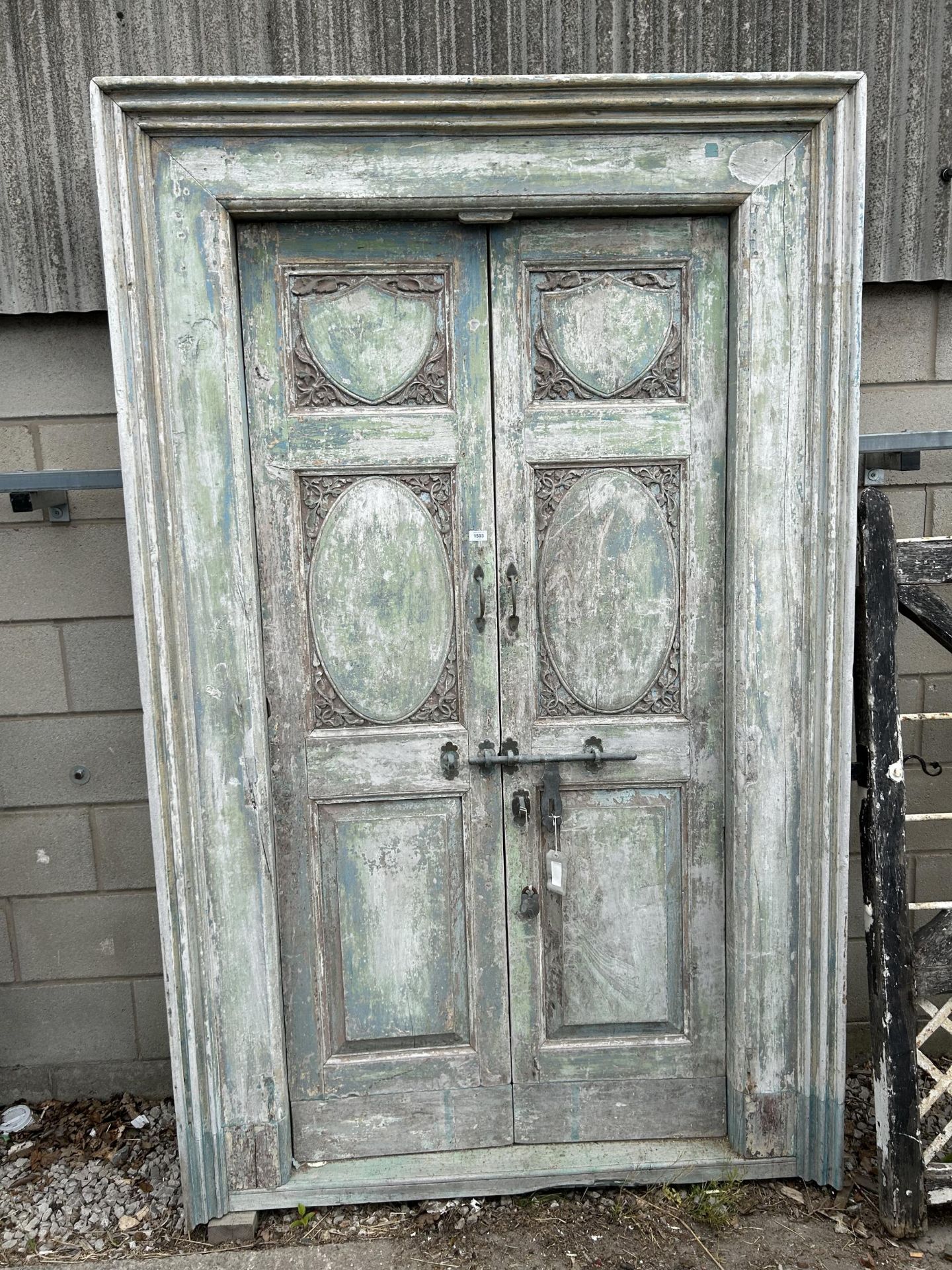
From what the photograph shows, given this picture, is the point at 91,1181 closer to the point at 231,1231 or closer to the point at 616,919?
the point at 231,1231

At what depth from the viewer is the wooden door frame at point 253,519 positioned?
2074 mm

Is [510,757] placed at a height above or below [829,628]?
below

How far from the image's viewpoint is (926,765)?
2643 mm

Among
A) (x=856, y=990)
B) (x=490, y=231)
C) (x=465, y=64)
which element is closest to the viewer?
(x=490, y=231)

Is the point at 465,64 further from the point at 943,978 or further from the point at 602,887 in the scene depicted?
the point at 943,978

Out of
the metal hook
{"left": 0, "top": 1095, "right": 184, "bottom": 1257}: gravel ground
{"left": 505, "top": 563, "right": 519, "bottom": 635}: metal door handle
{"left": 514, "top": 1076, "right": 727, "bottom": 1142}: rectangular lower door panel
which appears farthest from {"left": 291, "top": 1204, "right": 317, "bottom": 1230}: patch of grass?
the metal hook

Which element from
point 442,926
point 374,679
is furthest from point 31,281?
point 442,926

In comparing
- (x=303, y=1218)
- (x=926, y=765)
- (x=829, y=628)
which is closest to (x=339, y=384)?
(x=829, y=628)

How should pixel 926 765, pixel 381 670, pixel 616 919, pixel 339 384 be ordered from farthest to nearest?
pixel 926 765
pixel 616 919
pixel 381 670
pixel 339 384

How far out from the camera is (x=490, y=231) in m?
2.22

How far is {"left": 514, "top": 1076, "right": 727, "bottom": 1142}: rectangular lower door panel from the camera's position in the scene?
2.51m

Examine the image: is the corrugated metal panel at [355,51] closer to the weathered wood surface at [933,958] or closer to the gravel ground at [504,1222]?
the weathered wood surface at [933,958]

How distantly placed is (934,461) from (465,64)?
5.70 feet

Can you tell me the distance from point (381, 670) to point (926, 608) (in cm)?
145
